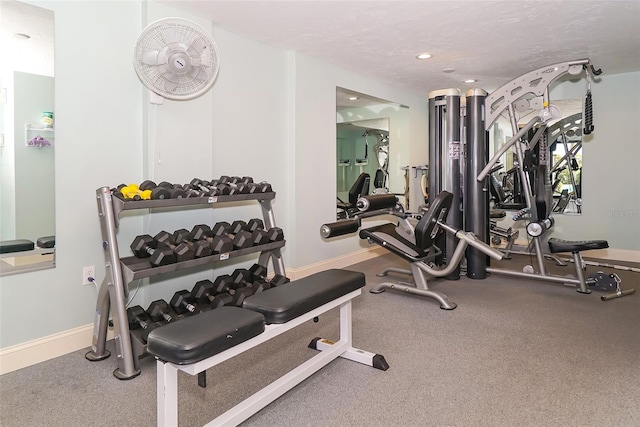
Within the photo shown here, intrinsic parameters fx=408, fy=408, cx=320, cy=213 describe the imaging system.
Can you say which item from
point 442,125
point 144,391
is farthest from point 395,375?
point 442,125

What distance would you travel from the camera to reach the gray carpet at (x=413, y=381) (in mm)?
1772

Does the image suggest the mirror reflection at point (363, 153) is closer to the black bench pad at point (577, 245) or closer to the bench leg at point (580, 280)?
the black bench pad at point (577, 245)

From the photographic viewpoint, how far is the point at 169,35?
240 cm

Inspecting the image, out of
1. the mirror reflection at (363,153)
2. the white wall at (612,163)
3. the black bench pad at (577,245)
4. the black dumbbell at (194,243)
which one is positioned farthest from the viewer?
the mirror reflection at (363,153)

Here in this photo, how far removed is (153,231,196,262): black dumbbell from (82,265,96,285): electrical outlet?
0.46 m

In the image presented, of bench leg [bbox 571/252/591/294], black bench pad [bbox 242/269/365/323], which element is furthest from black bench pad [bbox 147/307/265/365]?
bench leg [bbox 571/252/591/294]

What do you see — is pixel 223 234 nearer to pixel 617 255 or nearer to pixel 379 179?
pixel 379 179

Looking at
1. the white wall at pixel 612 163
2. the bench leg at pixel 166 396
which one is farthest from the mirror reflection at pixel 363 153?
the bench leg at pixel 166 396

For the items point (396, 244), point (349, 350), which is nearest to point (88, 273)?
point (349, 350)

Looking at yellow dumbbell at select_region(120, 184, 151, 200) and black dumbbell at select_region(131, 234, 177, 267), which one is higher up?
yellow dumbbell at select_region(120, 184, 151, 200)

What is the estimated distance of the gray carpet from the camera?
1.77m

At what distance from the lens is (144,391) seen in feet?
6.54

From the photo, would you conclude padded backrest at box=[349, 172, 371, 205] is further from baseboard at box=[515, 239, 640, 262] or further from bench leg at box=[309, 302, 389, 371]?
bench leg at box=[309, 302, 389, 371]

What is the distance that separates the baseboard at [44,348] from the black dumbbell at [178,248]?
74cm
